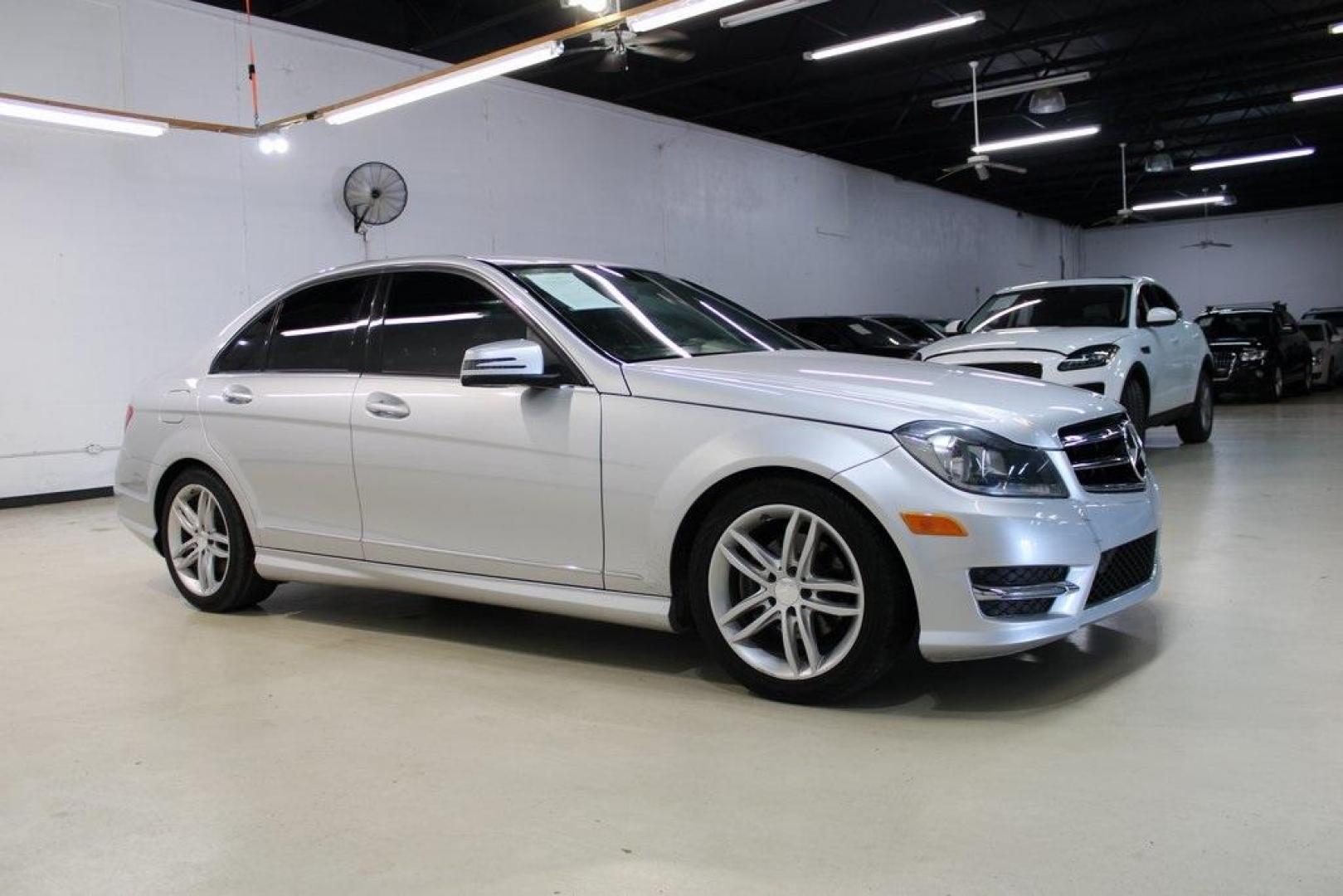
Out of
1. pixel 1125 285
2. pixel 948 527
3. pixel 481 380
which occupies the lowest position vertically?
pixel 948 527

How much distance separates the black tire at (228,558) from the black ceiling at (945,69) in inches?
195

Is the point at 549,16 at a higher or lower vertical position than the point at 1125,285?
higher

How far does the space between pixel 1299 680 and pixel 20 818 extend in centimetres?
339

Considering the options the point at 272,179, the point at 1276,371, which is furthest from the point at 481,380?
the point at 1276,371

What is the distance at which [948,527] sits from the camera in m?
2.74

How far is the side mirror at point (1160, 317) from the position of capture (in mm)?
8102

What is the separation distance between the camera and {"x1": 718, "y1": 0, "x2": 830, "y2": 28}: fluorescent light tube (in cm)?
927

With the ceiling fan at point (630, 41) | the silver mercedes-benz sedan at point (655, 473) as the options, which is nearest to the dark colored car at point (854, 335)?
the ceiling fan at point (630, 41)

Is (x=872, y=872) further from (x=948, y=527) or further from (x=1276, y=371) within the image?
(x=1276, y=371)

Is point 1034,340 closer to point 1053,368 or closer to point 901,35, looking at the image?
point 1053,368

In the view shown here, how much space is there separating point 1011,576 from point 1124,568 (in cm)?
52

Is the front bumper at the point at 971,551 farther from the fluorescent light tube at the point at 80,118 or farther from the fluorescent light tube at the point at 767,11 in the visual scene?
the fluorescent light tube at the point at 767,11

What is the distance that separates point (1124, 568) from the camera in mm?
3096

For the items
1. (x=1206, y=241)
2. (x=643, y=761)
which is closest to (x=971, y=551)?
(x=643, y=761)
